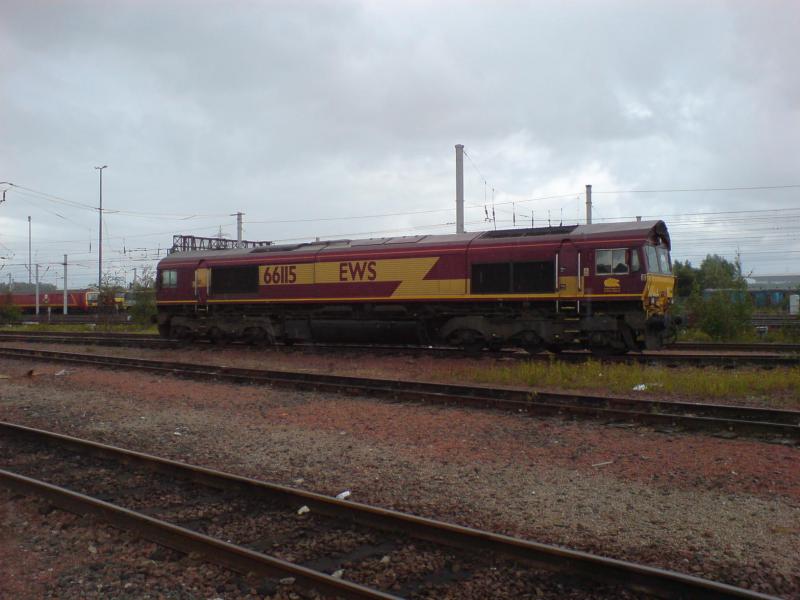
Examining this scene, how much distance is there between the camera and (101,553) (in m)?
5.17

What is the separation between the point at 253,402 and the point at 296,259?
337 inches

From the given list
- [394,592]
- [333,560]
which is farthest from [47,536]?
[394,592]

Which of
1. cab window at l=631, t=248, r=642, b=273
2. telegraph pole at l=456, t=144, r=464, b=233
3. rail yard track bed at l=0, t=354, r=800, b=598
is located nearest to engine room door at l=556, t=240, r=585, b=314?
Result: cab window at l=631, t=248, r=642, b=273

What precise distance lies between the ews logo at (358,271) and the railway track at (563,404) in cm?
490

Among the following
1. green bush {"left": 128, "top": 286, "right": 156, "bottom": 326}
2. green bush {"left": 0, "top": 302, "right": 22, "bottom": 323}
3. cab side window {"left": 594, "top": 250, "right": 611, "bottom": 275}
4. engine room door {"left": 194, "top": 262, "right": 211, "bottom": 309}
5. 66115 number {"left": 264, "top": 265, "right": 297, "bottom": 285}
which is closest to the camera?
cab side window {"left": 594, "top": 250, "right": 611, "bottom": 275}

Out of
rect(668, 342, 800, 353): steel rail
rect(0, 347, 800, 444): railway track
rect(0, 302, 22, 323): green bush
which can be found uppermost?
rect(0, 302, 22, 323): green bush

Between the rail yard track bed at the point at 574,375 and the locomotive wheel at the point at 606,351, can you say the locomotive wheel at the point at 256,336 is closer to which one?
the rail yard track bed at the point at 574,375

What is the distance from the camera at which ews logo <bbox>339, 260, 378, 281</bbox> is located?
59.2 feet

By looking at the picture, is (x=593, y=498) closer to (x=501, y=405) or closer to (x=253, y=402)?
(x=501, y=405)

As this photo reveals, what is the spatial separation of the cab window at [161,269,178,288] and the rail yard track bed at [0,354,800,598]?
35.6 feet

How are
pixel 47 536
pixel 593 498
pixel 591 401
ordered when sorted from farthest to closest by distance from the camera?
pixel 591 401 → pixel 593 498 → pixel 47 536

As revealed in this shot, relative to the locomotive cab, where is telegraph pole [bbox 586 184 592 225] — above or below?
above

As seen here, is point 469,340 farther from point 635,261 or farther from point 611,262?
point 635,261

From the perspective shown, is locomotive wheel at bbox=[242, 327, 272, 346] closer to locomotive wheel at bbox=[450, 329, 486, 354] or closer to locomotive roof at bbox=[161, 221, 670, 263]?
locomotive roof at bbox=[161, 221, 670, 263]
